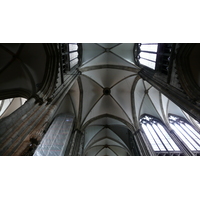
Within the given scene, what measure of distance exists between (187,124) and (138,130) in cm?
442

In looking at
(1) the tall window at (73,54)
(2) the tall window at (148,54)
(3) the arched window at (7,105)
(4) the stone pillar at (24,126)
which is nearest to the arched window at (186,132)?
(2) the tall window at (148,54)

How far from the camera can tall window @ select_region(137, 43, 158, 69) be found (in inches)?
314

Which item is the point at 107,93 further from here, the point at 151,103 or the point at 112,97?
the point at 151,103

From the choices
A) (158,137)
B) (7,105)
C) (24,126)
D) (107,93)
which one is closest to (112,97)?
(107,93)

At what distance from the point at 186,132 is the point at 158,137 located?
2.22 metres

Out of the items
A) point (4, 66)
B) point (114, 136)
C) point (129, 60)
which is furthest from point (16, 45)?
point (114, 136)

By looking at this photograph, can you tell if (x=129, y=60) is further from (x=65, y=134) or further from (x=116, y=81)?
(x=65, y=134)

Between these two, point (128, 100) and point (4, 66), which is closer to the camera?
point (4, 66)

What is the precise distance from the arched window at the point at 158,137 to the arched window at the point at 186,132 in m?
0.94

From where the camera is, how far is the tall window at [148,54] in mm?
7977

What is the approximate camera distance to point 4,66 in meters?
6.85

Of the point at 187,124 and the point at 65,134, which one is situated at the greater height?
the point at 187,124

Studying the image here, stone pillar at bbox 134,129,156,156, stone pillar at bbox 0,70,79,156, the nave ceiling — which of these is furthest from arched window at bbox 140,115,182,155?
stone pillar at bbox 0,70,79,156

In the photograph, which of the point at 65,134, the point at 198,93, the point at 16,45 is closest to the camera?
the point at 198,93
